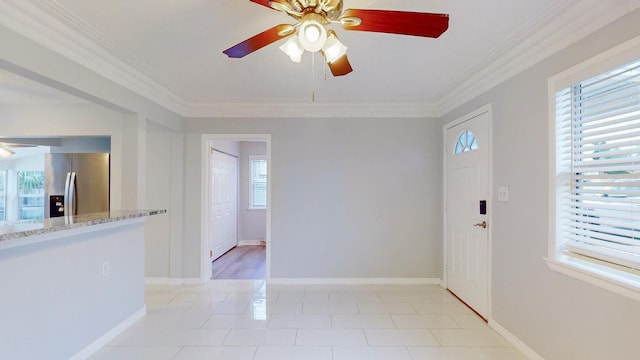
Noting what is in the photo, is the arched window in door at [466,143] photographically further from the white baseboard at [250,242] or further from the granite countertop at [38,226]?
the white baseboard at [250,242]

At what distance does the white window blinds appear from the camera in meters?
1.57

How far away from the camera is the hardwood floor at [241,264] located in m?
4.33

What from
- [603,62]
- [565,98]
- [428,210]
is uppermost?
[603,62]

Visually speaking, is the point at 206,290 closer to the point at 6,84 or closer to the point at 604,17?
the point at 6,84

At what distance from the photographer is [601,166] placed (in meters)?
1.75

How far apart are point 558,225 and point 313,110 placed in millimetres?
2802

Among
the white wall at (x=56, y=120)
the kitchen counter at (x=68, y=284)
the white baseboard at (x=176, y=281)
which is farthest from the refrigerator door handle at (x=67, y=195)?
the kitchen counter at (x=68, y=284)

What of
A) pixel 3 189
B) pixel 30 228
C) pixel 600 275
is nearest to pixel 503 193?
pixel 600 275

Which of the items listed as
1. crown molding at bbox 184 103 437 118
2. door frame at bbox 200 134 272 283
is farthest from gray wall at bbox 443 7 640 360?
door frame at bbox 200 134 272 283

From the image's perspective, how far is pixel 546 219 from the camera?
2117 millimetres

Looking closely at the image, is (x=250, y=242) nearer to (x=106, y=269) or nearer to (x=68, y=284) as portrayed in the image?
(x=106, y=269)

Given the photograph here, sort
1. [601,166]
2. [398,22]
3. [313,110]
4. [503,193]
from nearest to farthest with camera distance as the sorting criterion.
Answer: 1. [398,22]
2. [601,166]
3. [503,193]
4. [313,110]

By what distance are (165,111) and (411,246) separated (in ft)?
11.3

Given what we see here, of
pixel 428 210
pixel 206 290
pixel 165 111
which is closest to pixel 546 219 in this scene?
pixel 428 210
